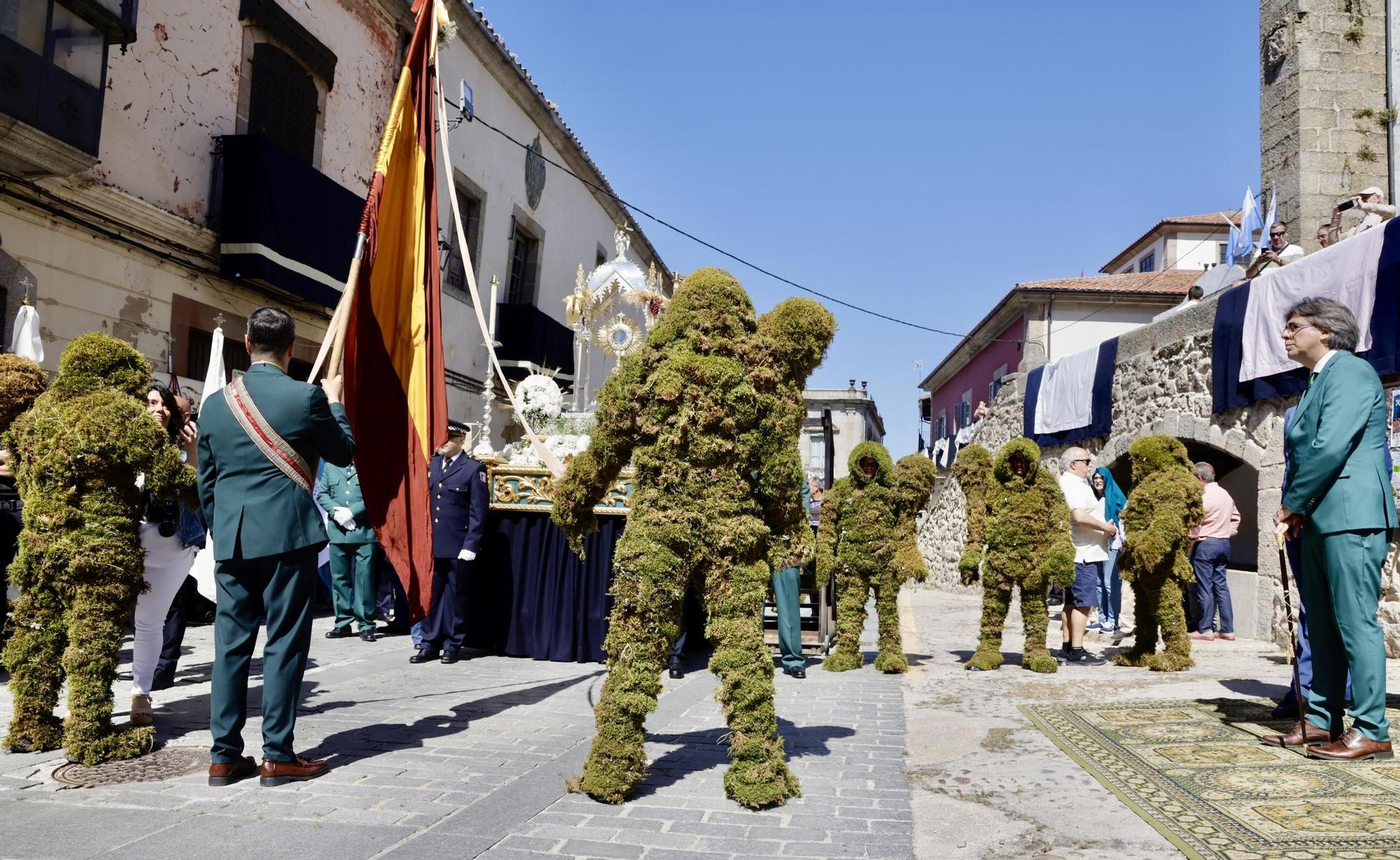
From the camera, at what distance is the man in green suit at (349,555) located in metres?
9.20

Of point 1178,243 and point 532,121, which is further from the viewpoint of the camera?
point 1178,243

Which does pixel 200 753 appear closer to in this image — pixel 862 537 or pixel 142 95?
pixel 862 537

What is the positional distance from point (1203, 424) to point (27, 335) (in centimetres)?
1235

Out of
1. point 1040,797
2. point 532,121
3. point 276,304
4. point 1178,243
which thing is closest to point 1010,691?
point 1040,797

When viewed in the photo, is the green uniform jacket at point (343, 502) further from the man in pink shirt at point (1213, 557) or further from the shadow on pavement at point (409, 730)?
the man in pink shirt at point (1213, 557)

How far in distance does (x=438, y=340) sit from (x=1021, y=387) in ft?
50.8

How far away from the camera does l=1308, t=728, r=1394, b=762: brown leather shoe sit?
14.7ft

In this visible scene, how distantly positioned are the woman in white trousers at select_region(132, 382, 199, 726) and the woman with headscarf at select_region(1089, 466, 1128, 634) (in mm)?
9403

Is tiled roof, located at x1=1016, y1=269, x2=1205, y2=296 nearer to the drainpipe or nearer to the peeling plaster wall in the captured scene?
the drainpipe

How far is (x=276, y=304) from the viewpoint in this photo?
1227cm

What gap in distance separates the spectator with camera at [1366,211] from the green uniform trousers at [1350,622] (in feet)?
20.0

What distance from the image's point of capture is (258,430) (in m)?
4.21

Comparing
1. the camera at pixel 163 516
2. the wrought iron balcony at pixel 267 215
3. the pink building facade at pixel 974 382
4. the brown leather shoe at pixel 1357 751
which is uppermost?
the pink building facade at pixel 974 382

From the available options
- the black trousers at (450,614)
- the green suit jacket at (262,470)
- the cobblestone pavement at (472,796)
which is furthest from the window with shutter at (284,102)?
the green suit jacket at (262,470)
